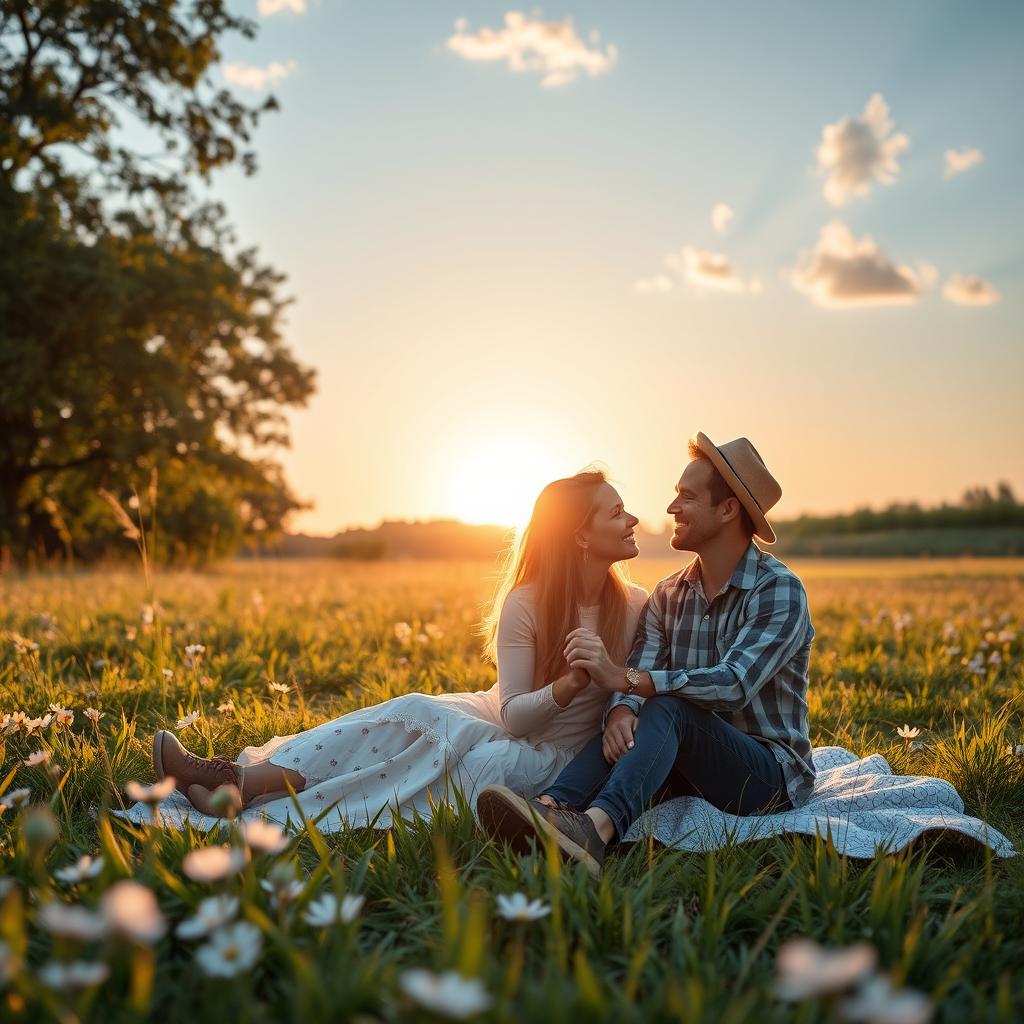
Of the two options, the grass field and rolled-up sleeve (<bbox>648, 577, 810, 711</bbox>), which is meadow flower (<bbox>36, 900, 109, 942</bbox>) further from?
rolled-up sleeve (<bbox>648, 577, 810, 711</bbox>)

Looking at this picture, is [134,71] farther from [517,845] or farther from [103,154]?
[517,845]

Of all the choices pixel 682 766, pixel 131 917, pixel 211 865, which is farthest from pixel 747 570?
pixel 131 917

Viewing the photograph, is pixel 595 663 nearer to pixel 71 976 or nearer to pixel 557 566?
pixel 557 566

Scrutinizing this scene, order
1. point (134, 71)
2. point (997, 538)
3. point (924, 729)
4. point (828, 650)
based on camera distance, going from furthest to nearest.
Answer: point (997, 538) < point (134, 71) < point (828, 650) < point (924, 729)

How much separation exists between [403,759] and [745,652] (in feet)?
4.98

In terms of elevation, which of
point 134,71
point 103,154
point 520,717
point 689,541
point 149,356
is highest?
point 134,71

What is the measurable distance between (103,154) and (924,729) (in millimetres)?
19745

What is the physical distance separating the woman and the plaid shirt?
27 centimetres

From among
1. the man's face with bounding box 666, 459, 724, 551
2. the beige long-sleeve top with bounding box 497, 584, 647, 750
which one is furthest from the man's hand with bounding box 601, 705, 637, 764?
the man's face with bounding box 666, 459, 724, 551

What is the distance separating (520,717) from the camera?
152 inches

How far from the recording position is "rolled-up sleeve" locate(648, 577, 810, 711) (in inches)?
137

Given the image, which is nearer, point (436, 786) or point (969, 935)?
point (969, 935)

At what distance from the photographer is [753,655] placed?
3549mm

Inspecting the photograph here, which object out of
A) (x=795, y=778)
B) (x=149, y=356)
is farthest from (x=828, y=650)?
(x=149, y=356)
